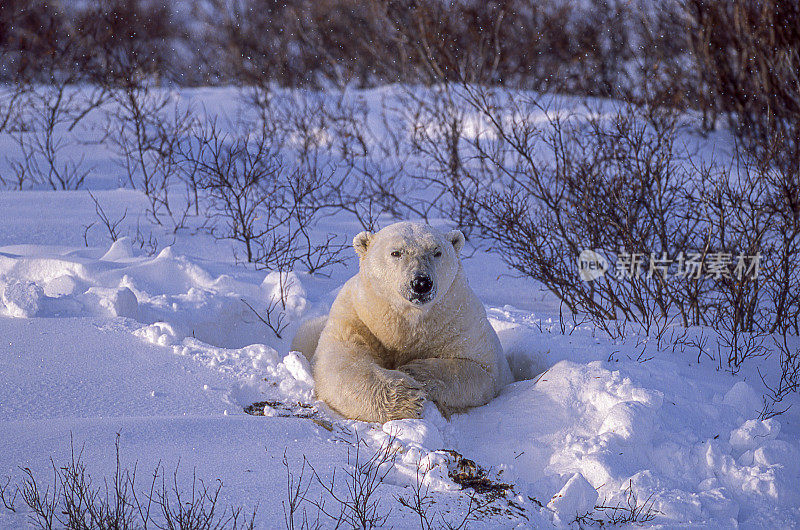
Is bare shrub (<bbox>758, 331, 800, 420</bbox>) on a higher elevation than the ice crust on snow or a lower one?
higher

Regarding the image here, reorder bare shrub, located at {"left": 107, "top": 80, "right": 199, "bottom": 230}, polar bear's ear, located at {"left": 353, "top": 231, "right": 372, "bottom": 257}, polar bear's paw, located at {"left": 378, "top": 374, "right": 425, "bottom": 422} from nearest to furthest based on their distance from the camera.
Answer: polar bear's paw, located at {"left": 378, "top": 374, "right": 425, "bottom": 422} → polar bear's ear, located at {"left": 353, "top": 231, "right": 372, "bottom": 257} → bare shrub, located at {"left": 107, "top": 80, "right": 199, "bottom": 230}

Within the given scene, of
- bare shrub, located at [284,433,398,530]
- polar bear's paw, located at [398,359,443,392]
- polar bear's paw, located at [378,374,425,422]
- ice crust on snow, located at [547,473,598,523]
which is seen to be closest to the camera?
bare shrub, located at [284,433,398,530]

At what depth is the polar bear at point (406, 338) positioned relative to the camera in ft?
8.46

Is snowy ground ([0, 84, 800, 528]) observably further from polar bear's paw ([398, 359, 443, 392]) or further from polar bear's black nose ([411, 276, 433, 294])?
polar bear's black nose ([411, 276, 433, 294])

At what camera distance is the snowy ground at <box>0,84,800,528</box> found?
2.08 metres

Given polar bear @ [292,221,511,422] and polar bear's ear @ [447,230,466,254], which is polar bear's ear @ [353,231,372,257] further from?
polar bear's ear @ [447,230,466,254]

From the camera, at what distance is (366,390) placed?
2568 millimetres

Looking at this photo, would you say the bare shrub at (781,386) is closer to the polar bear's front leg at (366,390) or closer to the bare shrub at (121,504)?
the polar bear's front leg at (366,390)

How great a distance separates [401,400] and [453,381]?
0.25 m

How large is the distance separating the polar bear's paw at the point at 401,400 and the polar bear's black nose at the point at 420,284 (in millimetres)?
329

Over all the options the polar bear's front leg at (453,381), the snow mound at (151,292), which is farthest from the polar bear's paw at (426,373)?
the snow mound at (151,292)

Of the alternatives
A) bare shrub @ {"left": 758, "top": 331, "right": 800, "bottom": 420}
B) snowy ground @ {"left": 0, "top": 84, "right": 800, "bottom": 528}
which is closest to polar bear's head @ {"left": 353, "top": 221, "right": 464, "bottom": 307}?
snowy ground @ {"left": 0, "top": 84, "right": 800, "bottom": 528}

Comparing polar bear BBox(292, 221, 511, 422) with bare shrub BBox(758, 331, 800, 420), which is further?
bare shrub BBox(758, 331, 800, 420)

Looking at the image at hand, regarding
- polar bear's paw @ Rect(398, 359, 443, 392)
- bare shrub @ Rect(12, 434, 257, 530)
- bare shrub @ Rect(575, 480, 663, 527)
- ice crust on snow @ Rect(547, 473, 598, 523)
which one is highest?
polar bear's paw @ Rect(398, 359, 443, 392)
